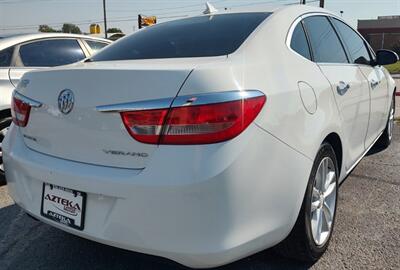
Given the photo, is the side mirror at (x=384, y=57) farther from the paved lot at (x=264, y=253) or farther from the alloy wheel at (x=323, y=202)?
the alloy wheel at (x=323, y=202)

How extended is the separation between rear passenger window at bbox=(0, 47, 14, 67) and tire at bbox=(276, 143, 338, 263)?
10.6 feet

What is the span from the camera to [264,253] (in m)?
2.89

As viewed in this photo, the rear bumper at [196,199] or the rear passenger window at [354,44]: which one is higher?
the rear passenger window at [354,44]

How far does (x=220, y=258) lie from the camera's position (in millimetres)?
2090

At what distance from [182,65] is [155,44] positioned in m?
0.78

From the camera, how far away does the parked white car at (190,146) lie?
2.03 metres

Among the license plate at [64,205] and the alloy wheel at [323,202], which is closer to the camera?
the license plate at [64,205]

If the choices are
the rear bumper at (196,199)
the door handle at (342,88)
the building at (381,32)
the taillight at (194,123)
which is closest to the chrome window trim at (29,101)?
the rear bumper at (196,199)

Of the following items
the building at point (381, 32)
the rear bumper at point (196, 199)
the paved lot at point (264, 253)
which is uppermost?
the rear bumper at point (196, 199)

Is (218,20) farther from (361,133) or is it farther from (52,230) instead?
(52,230)

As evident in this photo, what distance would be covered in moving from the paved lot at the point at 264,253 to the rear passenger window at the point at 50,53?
1.56 meters

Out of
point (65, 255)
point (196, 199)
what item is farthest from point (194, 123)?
point (65, 255)

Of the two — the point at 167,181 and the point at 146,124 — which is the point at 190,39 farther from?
the point at 167,181

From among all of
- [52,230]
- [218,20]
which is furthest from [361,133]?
[52,230]
